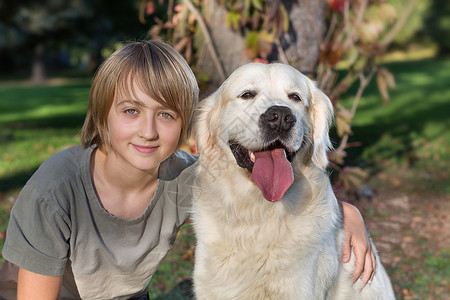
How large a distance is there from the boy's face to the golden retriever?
0.35m

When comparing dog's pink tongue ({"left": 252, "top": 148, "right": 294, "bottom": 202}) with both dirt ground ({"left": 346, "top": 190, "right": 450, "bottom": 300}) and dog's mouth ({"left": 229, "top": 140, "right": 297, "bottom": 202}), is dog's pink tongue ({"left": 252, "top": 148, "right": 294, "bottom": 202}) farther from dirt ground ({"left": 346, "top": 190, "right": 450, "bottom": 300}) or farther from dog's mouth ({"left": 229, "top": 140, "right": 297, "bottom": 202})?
dirt ground ({"left": 346, "top": 190, "right": 450, "bottom": 300})

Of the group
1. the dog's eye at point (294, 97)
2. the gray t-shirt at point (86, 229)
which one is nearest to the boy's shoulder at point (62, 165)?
the gray t-shirt at point (86, 229)

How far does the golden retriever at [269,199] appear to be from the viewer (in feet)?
7.47

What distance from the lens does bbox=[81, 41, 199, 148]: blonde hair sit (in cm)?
230

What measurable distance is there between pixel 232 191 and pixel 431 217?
3.44 meters

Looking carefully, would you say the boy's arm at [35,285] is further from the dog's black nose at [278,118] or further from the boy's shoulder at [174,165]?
the dog's black nose at [278,118]

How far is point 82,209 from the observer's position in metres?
2.36

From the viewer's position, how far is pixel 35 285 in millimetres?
2246

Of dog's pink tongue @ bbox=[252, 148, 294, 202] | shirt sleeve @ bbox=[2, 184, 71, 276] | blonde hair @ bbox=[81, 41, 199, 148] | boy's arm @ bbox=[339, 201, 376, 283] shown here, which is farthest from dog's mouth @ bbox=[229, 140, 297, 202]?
shirt sleeve @ bbox=[2, 184, 71, 276]

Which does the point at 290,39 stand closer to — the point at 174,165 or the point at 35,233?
the point at 174,165

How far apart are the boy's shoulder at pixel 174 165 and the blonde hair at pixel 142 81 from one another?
11.5 inches

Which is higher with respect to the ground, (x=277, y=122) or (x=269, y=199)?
(x=277, y=122)

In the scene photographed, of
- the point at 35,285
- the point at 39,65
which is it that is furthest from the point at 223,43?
the point at 39,65

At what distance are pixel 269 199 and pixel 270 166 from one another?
0.16 m
